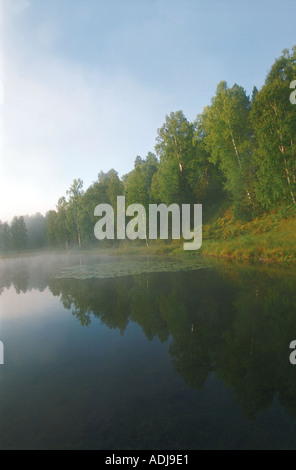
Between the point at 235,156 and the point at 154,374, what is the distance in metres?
34.4

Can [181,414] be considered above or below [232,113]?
below

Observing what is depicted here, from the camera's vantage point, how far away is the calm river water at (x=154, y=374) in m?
3.69

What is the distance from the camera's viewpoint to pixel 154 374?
212 inches

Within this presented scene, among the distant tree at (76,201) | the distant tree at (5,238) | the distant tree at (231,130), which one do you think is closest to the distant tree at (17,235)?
the distant tree at (5,238)

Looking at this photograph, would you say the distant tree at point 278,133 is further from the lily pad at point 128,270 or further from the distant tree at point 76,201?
the distant tree at point 76,201

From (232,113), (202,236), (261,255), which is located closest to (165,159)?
(232,113)

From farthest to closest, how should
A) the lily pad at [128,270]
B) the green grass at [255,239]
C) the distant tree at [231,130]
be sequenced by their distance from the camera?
the distant tree at [231,130]
the lily pad at [128,270]
the green grass at [255,239]

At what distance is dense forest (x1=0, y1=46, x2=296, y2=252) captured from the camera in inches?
907

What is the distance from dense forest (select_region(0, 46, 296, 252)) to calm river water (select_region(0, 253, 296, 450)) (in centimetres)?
1661

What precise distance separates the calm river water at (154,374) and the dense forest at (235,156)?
16.6 metres

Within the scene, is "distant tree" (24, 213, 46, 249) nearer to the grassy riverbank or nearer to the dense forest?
the dense forest
